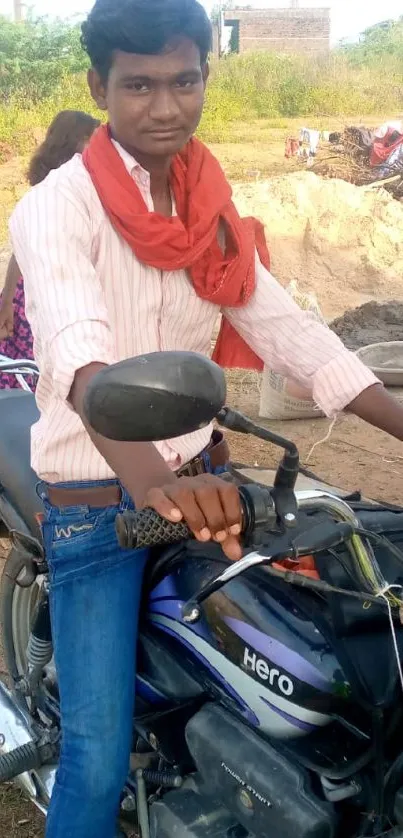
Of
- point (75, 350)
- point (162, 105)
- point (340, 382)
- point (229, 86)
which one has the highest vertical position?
point (162, 105)

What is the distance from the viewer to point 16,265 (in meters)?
4.59

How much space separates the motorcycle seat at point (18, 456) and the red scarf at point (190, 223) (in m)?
0.76

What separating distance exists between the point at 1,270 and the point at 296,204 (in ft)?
11.9

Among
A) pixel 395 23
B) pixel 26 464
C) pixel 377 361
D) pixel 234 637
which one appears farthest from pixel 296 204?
pixel 395 23

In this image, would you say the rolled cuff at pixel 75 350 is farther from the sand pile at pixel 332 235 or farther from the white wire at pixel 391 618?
the sand pile at pixel 332 235

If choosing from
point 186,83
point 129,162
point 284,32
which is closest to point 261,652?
point 129,162

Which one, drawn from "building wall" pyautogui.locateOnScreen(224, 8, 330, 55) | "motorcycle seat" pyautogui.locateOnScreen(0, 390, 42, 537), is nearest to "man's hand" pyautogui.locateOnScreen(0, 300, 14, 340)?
"motorcycle seat" pyautogui.locateOnScreen(0, 390, 42, 537)

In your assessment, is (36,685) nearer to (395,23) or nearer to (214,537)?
(214,537)

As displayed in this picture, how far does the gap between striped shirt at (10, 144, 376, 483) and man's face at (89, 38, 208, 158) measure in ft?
0.23

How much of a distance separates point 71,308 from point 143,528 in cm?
51

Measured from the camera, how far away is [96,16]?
172 cm

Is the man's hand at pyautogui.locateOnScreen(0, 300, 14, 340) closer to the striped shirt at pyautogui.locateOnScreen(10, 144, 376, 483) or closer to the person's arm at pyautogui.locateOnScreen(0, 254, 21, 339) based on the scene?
the person's arm at pyautogui.locateOnScreen(0, 254, 21, 339)

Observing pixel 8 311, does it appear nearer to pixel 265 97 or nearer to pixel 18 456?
pixel 18 456

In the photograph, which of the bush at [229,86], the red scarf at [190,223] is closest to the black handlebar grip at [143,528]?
the red scarf at [190,223]
